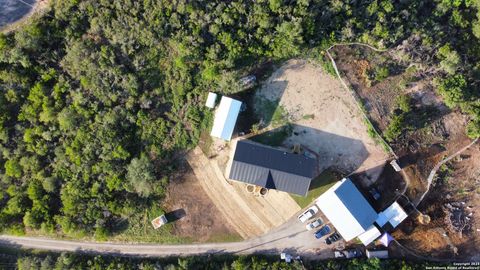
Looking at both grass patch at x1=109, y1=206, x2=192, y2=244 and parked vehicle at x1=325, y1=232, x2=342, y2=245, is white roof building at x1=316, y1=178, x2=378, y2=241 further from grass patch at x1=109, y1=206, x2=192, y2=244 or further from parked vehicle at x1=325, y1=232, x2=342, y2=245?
grass patch at x1=109, y1=206, x2=192, y2=244

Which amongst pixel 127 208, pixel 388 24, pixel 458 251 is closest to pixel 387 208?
pixel 458 251

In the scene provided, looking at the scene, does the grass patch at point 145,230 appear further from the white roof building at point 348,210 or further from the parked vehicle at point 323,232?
the white roof building at point 348,210

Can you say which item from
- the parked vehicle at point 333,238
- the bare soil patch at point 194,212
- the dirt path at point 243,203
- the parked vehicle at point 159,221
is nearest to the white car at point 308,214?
the dirt path at point 243,203

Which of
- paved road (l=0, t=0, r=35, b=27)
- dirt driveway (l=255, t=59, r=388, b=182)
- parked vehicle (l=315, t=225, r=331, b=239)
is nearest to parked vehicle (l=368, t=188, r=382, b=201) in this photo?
dirt driveway (l=255, t=59, r=388, b=182)

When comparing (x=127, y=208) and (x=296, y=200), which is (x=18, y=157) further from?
(x=296, y=200)

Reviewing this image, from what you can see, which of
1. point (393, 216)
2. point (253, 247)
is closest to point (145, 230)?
point (253, 247)

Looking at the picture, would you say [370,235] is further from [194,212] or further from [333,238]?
[194,212]
